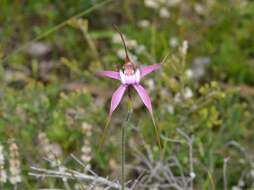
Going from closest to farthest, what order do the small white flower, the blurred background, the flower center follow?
the flower center
the blurred background
the small white flower

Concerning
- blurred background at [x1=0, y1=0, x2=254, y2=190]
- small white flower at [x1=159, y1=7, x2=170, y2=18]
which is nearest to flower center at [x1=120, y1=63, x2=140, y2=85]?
blurred background at [x1=0, y1=0, x2=254, y2=190]

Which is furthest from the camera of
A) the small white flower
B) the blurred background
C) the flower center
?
the small white flower

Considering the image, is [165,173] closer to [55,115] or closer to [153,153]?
[153,153]

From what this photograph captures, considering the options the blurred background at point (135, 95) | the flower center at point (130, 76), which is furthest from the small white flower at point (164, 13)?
the flower center at point (130, 76)

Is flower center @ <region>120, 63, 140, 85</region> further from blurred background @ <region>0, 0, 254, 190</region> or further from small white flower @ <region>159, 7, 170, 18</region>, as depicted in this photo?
small white flower @ <region>159, 7, 170, 18</region>

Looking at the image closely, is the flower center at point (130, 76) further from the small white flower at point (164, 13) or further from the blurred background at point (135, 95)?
the small white flower at point (164, 13)

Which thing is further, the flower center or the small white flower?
the small white flower

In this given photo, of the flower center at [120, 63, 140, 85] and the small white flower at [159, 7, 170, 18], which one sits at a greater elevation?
the small white flower at [159, 7, 170, 18]

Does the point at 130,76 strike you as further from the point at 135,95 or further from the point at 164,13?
the point at 164,13

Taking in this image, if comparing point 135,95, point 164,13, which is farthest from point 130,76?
point 164,13

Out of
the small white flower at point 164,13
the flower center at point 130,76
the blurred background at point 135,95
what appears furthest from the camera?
the small white flower at point 164,13
